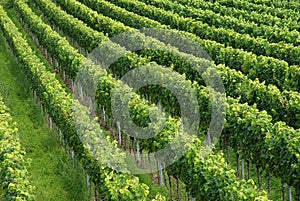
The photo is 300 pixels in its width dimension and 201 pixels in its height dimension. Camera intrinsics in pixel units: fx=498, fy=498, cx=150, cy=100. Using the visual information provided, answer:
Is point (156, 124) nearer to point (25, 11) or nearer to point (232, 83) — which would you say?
point (232, 83)

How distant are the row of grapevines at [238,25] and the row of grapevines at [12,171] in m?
17.4

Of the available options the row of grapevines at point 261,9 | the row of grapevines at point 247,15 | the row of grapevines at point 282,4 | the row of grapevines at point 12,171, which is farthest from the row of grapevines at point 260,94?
the row of grapevines at point 282,4

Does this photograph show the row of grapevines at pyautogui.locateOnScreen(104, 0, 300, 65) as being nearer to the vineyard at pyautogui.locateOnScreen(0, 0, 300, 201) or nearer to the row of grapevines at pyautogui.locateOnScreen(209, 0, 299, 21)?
the vineyard at pyautogui.locateOnScreen(0, 0, 300, 201)

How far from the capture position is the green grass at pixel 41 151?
2011 cm

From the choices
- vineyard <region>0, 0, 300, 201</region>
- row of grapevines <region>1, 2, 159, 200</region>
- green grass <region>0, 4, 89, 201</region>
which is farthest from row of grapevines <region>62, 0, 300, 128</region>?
green grass <region>0, 4, 89, 201</region>

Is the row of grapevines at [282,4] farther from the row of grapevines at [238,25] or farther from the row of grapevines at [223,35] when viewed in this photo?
the row of grapevines at [223,35]

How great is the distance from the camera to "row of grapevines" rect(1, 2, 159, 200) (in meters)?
15.8

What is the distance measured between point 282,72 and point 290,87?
0.91 metres

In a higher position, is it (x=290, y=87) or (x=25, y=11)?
(x=290, y=87)

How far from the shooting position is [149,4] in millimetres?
42656

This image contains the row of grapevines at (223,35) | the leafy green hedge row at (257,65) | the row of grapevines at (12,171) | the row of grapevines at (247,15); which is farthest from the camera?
the row of grapevines at (247,15)

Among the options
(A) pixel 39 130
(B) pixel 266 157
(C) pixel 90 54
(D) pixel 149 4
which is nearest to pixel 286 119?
(B) pixel 266 157

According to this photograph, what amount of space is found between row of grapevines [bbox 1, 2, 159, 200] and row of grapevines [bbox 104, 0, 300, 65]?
1075cm

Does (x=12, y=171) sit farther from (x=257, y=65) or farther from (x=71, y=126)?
(x=257, y=65)
